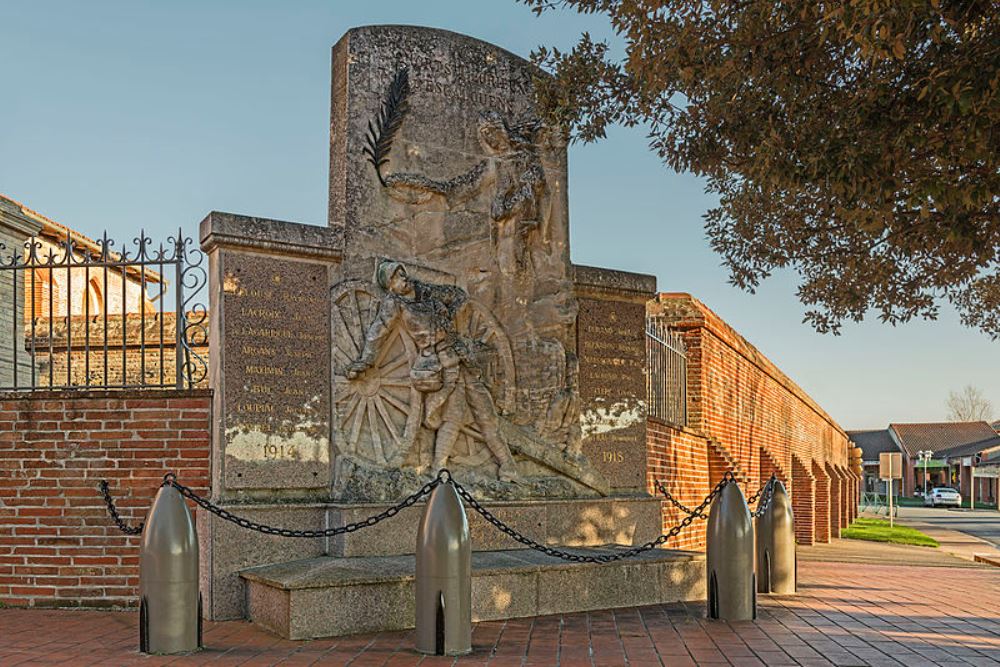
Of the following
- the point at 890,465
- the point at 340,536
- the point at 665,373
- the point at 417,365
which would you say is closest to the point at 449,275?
the point at 417,365

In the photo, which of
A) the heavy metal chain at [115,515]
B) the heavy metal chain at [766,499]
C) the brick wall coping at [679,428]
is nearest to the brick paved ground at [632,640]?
the heavy metal chain at [115,515]

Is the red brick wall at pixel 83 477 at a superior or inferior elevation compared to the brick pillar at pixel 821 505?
superior

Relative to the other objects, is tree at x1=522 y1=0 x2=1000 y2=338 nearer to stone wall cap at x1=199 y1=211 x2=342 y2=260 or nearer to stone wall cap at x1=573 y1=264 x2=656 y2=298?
stone wall cap at x1=573 y1=264 x2=656 y2=298

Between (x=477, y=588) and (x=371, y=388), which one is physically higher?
(x=371, y=388)

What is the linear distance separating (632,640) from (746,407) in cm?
1144

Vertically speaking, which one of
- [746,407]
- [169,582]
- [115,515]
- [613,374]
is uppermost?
[613,374]

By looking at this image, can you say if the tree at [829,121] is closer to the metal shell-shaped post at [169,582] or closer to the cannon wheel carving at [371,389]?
the cannon wheel carving at [371,389]

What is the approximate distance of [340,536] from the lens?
327 inches

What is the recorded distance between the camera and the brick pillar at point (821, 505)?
2212 centimetres

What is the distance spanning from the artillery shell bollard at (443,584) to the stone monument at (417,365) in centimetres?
85

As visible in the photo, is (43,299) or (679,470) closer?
(679,470)

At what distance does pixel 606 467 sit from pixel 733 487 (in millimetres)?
2394

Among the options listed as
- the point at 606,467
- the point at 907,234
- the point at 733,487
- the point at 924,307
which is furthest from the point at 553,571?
the point at 924,307

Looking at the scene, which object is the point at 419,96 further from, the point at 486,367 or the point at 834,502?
the point at 834,502
